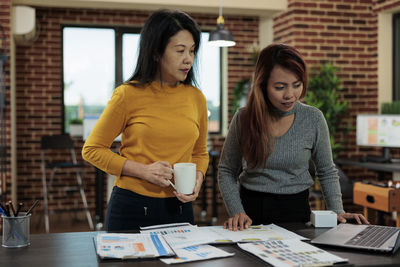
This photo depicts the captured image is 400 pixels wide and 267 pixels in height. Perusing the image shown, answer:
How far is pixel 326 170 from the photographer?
1.83 meters

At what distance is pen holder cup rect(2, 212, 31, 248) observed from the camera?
137 centimetres

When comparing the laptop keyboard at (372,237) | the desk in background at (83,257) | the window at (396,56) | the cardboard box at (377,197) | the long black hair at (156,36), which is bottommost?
the cardboard box at (377,197)

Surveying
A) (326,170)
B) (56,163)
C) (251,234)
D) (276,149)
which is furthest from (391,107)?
(251,234)

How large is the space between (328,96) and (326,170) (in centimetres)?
328

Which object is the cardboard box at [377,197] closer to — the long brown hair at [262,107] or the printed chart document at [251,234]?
the long brown hair at [262,107]

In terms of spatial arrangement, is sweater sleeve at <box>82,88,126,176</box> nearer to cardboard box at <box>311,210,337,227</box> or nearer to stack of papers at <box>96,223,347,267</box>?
stack of papers at <box>96,223,347,267</box>

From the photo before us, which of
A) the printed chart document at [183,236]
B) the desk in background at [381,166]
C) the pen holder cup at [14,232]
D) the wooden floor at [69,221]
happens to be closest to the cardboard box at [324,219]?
the printed chart document at [183,236]

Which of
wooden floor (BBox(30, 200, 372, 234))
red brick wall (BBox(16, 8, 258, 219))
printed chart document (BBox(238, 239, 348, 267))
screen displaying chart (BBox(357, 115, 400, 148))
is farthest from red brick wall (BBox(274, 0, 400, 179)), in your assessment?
printed chart document (BBox(238, 239, 348, 267))

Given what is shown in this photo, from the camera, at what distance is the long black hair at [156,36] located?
162 centimetres

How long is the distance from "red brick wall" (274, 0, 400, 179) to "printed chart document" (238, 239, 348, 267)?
4184 millimetres

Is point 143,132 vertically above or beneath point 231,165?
above

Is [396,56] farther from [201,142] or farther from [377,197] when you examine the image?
[201,142]

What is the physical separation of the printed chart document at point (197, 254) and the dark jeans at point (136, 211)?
347 millimetres

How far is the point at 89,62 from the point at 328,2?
3171 mm
